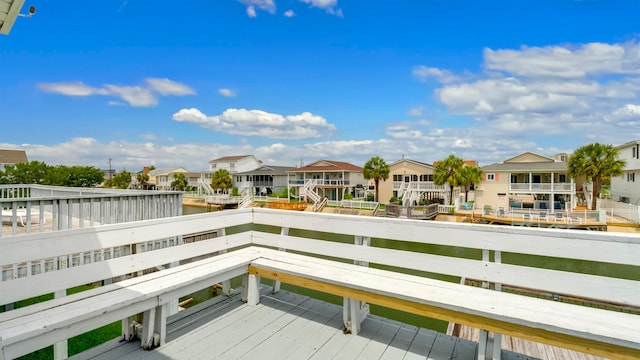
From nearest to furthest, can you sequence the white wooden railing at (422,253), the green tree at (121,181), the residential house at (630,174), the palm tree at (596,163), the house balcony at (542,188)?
the white wooden railing at (422,253) → the palm tree at (596,163) → the residential house at (630,174) → the house balcony at (542,188) → the green tree at (121,181)

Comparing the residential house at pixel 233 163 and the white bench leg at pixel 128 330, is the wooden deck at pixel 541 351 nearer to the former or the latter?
the white bench leg at pixel 128 330

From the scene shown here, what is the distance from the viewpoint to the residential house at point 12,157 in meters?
42.9

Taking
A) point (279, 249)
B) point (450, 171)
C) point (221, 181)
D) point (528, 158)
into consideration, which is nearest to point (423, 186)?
point (450, 171)

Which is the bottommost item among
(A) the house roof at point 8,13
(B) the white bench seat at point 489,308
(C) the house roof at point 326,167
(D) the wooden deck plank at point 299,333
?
(D) the wooden deck plank at point 299,333

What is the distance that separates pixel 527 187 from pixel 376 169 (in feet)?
41.8

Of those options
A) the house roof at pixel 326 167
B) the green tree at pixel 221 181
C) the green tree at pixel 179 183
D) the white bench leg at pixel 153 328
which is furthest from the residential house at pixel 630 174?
the green tree at pixel 179 183

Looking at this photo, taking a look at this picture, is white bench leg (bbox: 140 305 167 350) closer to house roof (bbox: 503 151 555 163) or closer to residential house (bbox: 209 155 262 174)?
house roof (bbox: 503 151 555 163)

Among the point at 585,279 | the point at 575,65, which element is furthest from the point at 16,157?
the point at 575,65

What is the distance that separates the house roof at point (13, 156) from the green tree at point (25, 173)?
33.7 feet

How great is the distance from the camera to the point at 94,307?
1893 millimetres

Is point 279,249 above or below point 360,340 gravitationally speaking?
above

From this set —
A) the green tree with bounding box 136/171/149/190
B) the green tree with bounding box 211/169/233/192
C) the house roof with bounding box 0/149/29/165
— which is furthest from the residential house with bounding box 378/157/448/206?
the house roof with bounding box 0/149/29/165

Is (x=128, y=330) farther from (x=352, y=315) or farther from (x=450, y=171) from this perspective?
(x=450, y=171)

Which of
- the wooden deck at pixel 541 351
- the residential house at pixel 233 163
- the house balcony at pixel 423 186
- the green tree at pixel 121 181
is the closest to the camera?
the wooden deck at pixel 541 351
